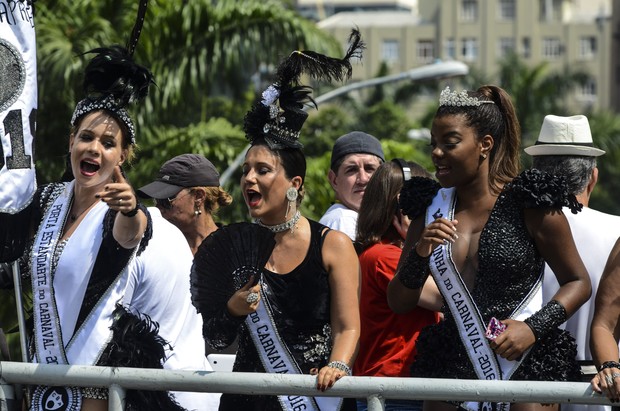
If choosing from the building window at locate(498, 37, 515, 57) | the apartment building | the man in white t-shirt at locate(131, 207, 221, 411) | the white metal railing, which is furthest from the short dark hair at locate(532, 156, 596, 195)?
the building window at locate(498, 37, 515, 57)

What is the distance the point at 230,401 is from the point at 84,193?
0.96 meters

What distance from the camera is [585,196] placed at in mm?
5398

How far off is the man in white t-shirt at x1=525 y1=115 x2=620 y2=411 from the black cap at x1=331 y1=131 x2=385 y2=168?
138 centimetres

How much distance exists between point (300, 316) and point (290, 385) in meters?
0.51

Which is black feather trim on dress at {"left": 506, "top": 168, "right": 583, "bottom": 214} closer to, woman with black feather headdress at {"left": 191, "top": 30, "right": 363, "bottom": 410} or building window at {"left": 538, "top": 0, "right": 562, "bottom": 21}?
woman with black feather headdress at {"left": 191, "top": 30, "right": 363, "bottom": 410}

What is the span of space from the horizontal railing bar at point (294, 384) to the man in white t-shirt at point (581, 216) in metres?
0.67

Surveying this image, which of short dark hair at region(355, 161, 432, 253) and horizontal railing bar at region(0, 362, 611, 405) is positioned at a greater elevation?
short dark hair at region(355, 161, 432, 253)

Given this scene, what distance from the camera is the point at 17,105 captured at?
5043mm

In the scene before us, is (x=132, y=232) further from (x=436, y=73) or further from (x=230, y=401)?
(x=436, y=73)

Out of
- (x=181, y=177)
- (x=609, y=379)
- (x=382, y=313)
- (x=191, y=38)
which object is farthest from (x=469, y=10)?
(x=609, y=379)

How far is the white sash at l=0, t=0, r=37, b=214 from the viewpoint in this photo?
16.3 ft

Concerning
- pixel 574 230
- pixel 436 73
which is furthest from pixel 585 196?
pixel 436 73

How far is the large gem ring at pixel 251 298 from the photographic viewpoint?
4660mm

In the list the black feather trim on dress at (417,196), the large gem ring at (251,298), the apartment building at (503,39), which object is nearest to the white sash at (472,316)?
the black feather trim on dress at (417,196)
